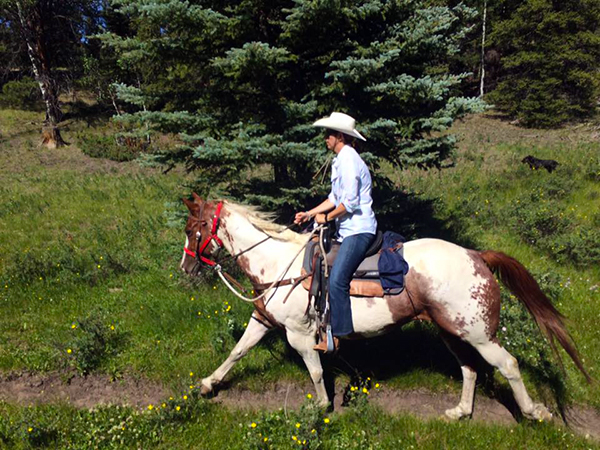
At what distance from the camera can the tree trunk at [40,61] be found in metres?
22.2

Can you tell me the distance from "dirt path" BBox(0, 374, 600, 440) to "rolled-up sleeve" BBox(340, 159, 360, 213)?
259 centimetres

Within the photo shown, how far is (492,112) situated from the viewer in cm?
3119

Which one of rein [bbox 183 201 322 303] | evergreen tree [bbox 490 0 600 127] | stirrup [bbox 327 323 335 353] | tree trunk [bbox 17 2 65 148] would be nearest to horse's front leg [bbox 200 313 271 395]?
rein [bbox 183 201 322 303]

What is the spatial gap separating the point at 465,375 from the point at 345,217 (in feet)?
8.04

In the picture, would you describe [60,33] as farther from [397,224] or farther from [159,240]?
[397,224]

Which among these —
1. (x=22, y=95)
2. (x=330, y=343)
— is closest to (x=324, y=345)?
(x=330, y=343)

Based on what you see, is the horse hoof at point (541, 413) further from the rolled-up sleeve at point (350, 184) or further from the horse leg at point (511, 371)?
the rolled-up sleeve at point (350, 184)

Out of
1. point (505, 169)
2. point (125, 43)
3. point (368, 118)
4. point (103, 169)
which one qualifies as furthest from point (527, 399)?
point (103, 169)

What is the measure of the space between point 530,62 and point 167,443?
3205 centimetres

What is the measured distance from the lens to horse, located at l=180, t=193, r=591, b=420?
13.8ft

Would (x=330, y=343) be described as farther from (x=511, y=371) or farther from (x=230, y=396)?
(x=511, y=371)

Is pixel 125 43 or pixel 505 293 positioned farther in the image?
pixel 505 293

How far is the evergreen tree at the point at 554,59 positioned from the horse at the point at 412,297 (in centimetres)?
2586

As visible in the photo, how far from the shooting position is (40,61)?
75.7 feet
